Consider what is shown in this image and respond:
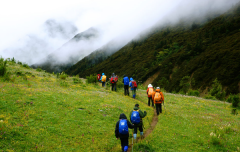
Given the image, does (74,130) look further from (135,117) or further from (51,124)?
(135,117)

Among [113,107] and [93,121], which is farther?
[113,107]

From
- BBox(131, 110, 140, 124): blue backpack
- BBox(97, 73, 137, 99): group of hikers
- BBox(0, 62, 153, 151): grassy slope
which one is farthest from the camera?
BBox(97, 73, 137, 99): group of hikers

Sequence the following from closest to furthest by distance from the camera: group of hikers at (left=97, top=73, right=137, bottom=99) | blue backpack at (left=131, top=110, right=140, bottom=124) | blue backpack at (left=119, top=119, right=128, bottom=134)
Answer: blue backpack at (left=119, top=119, right=128, bottom=134)
blue backpack at (left=131, top=110, right=140, bottom=124)
group of hikers at (left=97, top=73, right=137, bottom=99)

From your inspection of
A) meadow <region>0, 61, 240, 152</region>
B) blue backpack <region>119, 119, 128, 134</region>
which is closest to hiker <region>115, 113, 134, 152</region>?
blue backpack <region>119, 119, 128, 134</region>

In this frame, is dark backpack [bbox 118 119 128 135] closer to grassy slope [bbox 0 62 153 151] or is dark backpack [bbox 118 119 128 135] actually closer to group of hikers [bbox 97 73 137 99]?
grassy slope [bbox 0 62 153 151]

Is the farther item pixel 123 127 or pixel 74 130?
pixel 74 130

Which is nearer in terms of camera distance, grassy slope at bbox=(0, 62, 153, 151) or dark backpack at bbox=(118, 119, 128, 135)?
grassy slope at bbox=(0, 62, 153, 151)

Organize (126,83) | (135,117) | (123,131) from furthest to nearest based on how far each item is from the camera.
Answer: (126,83)
(135,117)
(123,131)

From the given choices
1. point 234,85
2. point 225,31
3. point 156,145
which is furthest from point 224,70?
point 156,145

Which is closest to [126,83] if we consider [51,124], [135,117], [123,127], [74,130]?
[135,117]

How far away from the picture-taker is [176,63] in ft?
351

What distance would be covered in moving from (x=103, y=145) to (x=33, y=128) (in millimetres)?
4124

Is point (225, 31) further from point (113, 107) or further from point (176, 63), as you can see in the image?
point (113, 107)

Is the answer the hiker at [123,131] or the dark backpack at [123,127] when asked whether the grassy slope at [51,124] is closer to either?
→ the hiker at [123,131]
